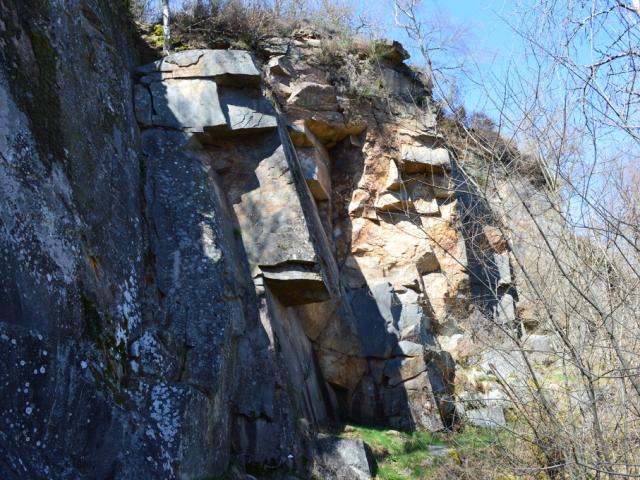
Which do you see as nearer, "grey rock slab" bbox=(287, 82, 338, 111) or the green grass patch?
the green grass patch

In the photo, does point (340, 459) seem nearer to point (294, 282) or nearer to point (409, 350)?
point (294, 282)

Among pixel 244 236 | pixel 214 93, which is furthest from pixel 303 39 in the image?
pixel 244 236

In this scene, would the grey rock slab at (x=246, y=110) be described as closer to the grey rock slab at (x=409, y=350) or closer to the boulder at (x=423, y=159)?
the grey rock slab at (x=409, y=350)

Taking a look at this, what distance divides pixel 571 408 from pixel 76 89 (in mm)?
5256

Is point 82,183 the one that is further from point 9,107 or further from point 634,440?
point 634,440

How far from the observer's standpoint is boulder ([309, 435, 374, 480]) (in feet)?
23.6

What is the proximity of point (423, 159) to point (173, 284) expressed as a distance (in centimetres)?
755

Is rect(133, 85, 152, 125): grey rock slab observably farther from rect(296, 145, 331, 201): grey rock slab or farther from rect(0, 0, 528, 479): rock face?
rect(296, 145, 331, 201): grey rock slab

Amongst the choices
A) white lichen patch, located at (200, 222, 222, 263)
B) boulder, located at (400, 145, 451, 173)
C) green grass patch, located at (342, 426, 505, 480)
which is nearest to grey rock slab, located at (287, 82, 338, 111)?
boulder, located at (400, 145, 451, 173)

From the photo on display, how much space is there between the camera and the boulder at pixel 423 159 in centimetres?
1320

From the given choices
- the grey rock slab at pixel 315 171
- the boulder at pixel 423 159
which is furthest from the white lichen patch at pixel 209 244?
the boulder at pixel 423 159

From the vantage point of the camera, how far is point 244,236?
326 inches

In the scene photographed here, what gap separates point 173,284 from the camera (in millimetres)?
6738

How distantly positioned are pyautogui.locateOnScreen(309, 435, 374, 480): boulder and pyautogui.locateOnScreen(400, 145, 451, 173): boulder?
22.1 feet
